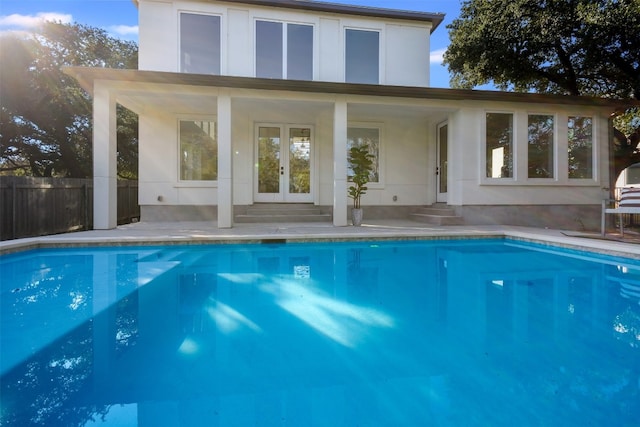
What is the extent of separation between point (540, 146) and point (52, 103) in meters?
18.3

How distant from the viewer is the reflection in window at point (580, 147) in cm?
870

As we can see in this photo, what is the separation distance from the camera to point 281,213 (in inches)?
360

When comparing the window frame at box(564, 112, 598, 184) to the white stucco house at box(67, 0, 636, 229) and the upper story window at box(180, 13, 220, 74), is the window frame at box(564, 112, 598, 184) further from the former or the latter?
the upper story window at box(180, 13, 220, 74)

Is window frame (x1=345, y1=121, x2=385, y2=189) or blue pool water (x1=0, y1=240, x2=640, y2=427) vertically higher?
window frame (x1=345, y1=121, x2=385, y2=189)

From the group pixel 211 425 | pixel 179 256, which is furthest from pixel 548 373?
pixel 179 256

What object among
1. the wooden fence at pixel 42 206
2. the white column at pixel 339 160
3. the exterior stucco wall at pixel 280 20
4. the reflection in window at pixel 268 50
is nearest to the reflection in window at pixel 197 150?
the exterior stucco wall at pixel 280 20

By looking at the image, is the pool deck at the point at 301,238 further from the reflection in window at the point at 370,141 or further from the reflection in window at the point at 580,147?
the reflection in window at the point at 370,141

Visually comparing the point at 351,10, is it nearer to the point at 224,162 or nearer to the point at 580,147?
the point at 224,162

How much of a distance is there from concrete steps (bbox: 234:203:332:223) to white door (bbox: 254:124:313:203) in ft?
1.01

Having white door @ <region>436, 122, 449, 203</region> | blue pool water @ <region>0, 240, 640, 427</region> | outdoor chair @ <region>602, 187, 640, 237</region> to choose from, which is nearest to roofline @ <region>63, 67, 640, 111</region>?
white door @ <region>436, 122, 449, 203</region>

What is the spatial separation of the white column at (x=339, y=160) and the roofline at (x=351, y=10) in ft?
11.2

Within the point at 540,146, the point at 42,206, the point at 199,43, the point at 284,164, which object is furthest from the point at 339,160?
the point at 42,206

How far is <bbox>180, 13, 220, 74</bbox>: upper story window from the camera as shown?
8.88 m

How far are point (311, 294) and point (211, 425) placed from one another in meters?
2.01
